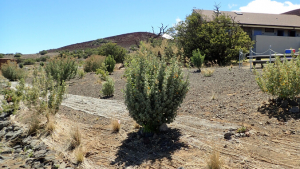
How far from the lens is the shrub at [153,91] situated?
5238 mm

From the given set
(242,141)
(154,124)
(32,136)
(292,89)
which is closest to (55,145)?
(32,136)

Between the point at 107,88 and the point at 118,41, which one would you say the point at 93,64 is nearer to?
the point at 107,88

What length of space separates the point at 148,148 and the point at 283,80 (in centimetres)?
335

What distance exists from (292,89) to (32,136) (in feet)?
21.1

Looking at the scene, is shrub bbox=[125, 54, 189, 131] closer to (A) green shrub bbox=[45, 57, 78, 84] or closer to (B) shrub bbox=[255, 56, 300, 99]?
(B) shrub bbox=[255, 56, 300, 99]

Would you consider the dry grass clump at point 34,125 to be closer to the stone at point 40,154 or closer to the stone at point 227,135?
the stone at point 40,154

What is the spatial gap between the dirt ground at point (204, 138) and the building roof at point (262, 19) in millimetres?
19830

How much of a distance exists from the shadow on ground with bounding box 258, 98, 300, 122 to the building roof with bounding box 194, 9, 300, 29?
65.9ft

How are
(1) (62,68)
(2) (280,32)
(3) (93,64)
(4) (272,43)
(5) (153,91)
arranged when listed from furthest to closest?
(2) (280,32) < (4) (272,43) < (3) (93,64) < (1) (62,68) < (5) (153,91)

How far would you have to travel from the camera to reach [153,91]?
524 centimetres

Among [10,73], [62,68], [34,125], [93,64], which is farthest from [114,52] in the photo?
[34,125]

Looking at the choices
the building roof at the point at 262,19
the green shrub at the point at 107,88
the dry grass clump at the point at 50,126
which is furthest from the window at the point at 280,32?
the dry grass clump at the point at 50,126

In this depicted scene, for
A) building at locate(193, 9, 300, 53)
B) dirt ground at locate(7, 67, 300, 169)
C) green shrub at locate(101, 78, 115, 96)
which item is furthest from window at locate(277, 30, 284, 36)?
green shrub at locate(101, 78, 115, 96)

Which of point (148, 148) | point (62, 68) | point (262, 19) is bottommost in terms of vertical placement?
point (148, 148)
